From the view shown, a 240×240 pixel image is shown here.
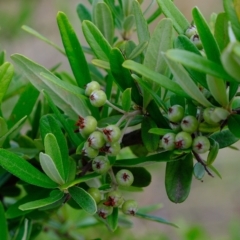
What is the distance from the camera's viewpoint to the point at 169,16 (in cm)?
52

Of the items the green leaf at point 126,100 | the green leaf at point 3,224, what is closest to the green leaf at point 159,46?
the green leaf at point 126,100

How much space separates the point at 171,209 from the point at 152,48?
8.66 ft

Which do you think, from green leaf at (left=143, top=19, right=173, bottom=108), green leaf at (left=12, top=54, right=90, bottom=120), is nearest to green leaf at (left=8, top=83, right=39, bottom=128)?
green leaf at (left=12, top=54, right=90, bottom=120)

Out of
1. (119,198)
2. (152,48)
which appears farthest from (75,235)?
(152,48)

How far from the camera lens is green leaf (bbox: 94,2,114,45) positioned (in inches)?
24.2

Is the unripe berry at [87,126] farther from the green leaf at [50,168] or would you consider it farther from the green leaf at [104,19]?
the green leaf at [104,19]

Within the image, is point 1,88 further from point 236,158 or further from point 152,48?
point 236,158

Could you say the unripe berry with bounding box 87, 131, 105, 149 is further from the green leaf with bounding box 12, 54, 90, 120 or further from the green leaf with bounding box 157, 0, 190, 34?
the green leaf with bounding box 157, 0, 190, 34

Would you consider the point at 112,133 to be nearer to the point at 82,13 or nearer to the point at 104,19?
the point at 104,19

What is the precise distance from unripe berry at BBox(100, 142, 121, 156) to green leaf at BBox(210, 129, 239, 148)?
0.12m

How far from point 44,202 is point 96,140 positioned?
86mm

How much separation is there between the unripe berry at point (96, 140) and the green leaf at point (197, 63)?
140 millimetres

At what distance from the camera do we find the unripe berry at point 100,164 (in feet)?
1.70

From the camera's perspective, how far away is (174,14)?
1.75 ft
